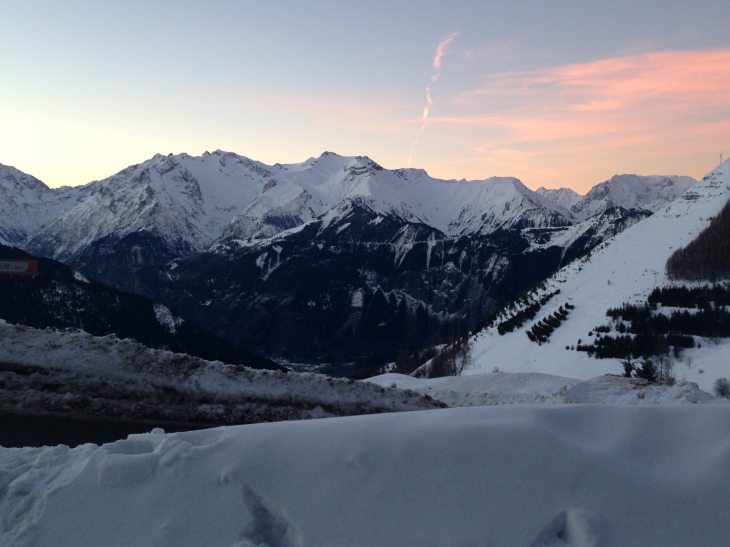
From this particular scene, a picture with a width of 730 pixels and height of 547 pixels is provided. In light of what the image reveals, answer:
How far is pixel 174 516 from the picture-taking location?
24.0ft

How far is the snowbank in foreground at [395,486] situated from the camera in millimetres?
6918

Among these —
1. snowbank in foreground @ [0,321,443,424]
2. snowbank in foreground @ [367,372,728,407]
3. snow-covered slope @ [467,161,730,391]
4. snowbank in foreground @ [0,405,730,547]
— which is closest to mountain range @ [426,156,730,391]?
snow-covered slope @ [467,161,730,391]

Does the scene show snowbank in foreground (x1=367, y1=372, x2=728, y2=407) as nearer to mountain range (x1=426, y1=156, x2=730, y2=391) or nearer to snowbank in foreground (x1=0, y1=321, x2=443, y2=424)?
snowbank in foreground (x1=0, y1=321, x2=443, y2=424)

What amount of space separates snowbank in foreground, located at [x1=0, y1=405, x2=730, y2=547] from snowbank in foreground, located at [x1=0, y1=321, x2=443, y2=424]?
6.37m

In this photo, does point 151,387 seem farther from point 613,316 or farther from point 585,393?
point 613,316

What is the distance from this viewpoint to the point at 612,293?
8056 cm

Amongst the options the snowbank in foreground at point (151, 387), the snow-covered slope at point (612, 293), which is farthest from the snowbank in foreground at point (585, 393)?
the snow-covered slope at point (612, 293)

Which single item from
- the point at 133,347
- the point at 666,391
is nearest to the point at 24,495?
the point at 133,347

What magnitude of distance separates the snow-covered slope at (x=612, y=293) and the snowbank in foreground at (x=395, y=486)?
39638 mm

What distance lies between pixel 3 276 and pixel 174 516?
402ft

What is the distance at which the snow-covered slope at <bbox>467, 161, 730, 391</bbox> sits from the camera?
178ft

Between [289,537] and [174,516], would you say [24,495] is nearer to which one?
[174,516]

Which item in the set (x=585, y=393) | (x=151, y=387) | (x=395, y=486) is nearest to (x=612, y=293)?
(x=585, y=393)

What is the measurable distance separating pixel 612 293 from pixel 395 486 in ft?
267
